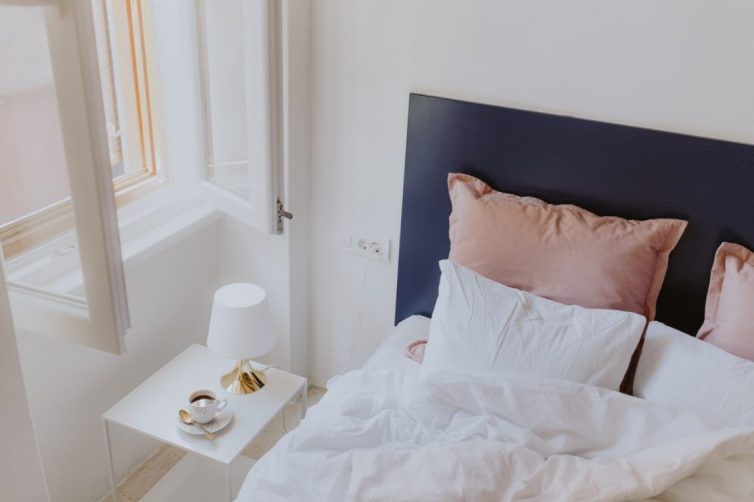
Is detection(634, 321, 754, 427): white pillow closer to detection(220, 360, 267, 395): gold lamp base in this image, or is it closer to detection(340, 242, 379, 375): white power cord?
detection(340, 242, 379, 375): white power cord

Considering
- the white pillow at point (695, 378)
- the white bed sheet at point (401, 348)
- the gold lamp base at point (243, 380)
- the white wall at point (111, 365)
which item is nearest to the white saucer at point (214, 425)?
the gold lamp base at point (243, 380)

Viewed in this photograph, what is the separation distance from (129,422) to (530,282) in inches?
49.5

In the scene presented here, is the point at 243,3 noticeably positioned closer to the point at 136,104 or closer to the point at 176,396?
the point at 136,104

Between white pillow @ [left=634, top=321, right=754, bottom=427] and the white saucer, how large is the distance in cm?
118

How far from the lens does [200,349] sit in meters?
2.47

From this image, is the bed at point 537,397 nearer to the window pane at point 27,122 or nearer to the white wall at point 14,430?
the white wall at point 14,430

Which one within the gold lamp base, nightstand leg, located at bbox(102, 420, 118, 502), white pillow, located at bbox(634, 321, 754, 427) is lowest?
nightstand leg, located at bbox(102, 420, 118, 502)

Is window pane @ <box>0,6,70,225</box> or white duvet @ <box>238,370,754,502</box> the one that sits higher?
window pane @ <box>0,6,70,225</box>

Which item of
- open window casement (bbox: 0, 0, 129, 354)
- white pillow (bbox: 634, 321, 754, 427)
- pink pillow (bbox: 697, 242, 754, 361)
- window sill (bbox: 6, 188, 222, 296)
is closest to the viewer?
open window casement (bbox: 0, 0, 129, 354)

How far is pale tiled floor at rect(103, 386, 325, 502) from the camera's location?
2.43 metres

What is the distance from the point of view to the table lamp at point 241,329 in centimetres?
218

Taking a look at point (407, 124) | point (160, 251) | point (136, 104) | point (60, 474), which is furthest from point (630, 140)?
point (60, 474)

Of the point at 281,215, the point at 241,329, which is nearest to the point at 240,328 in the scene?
the point at 241,329

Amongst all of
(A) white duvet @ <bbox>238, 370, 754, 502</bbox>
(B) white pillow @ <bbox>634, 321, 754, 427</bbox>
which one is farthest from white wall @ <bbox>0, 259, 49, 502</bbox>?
(B) white pillow @ <bbox>634, 321, 754, 427</bbox>
